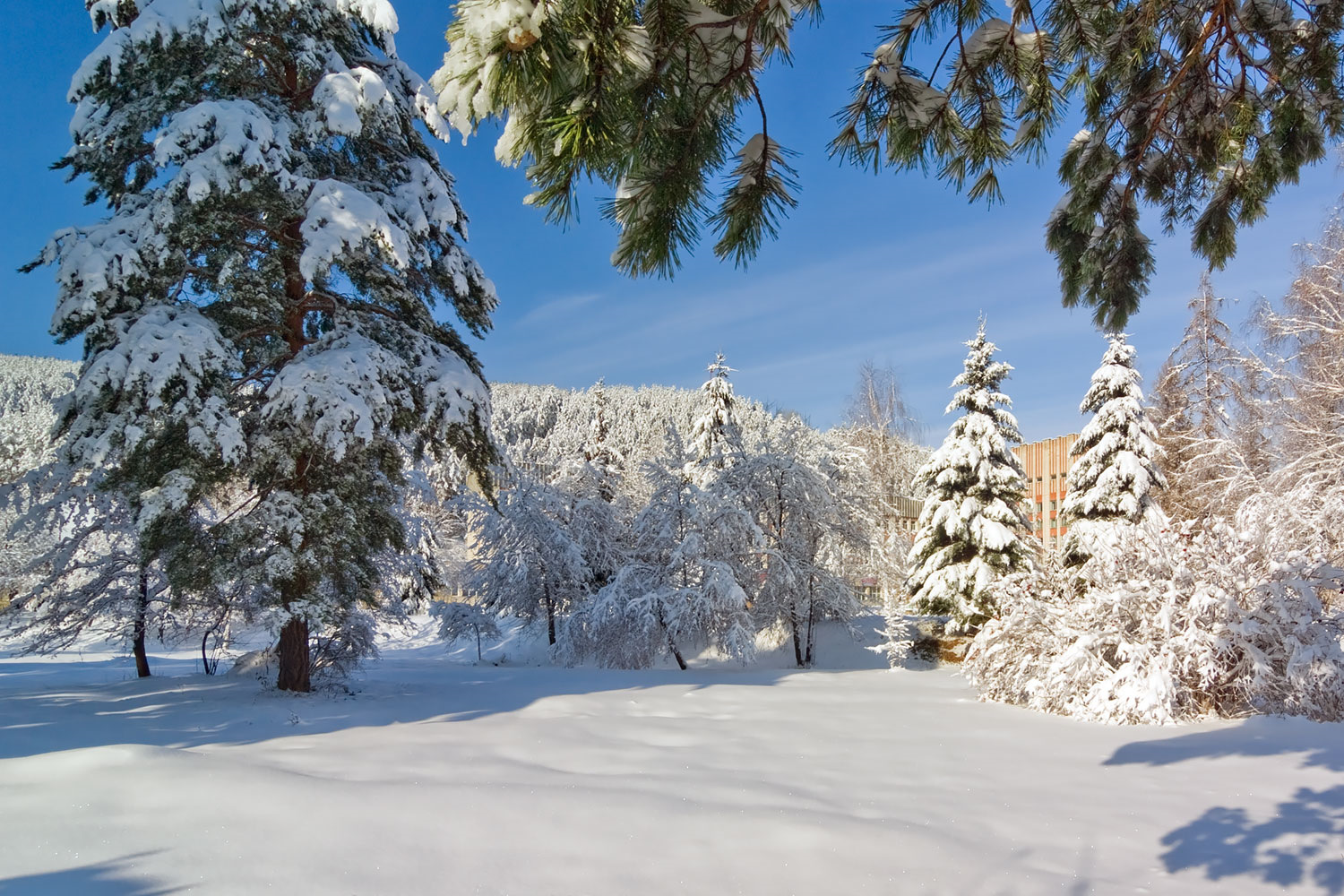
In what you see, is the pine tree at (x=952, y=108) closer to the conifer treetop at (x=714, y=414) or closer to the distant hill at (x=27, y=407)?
the distant hill at (x=27, y=407)

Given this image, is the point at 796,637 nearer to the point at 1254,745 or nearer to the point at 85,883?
the point at 1254,745

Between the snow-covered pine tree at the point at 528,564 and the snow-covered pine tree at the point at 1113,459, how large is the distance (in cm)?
1165

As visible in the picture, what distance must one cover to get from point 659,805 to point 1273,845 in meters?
2.99

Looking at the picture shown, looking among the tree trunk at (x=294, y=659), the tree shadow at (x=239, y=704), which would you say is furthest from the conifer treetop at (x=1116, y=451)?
the tree trunk at (x=294, y=659)

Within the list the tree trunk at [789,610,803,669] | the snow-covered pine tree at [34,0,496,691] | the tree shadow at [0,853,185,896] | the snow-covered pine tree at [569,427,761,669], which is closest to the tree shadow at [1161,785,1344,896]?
the tree shadow at [0,853,185,896]

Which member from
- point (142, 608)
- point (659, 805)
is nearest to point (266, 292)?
point (142, 608)

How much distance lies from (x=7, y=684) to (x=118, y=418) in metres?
5.80

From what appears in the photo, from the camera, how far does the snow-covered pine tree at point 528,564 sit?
704 inches

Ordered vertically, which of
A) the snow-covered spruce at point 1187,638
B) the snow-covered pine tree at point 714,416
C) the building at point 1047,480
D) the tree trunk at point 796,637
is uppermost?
the snow-covered pine tree at point 714,416

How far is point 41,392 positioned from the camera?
190ft

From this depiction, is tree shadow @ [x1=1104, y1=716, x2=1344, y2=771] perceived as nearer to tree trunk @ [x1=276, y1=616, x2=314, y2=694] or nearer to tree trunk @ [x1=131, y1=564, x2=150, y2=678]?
tree trunk @ [x1=276, y1=616, x2=314, y2=694]

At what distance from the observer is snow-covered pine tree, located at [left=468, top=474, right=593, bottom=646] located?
17891 millimetres

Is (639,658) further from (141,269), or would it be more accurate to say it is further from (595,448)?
(595,448)

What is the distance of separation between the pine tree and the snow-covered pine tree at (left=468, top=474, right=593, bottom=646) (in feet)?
50.5
